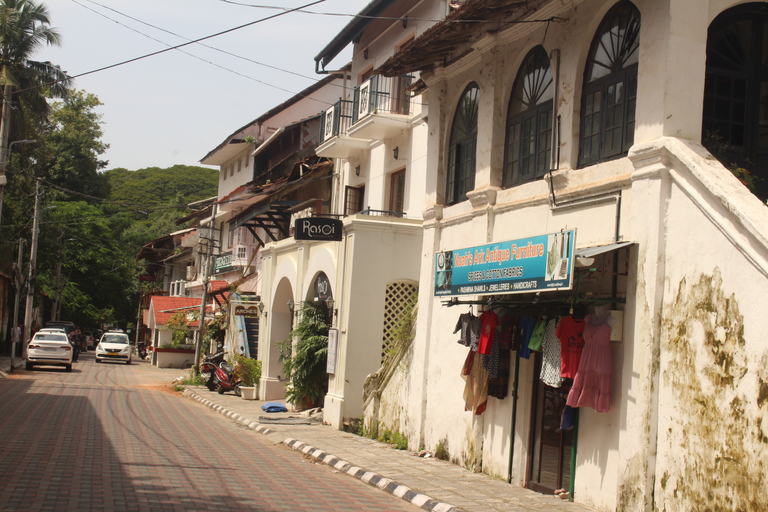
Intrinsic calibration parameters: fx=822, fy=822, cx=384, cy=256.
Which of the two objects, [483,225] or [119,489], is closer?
[119,489]

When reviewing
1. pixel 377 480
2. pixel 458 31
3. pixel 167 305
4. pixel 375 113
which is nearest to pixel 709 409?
pixel 377 480

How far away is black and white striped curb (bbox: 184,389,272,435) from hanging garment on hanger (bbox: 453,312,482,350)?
20.7ft

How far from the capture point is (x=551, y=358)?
10508 millimetres

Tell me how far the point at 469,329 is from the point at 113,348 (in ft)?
125

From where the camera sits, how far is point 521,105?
41.5ft

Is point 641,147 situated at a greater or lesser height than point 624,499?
greater

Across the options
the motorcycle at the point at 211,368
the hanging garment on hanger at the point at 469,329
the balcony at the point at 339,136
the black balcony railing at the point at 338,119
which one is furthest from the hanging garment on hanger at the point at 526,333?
the motorcycle at the point at 211,368

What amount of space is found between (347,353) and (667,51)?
36.1 ft

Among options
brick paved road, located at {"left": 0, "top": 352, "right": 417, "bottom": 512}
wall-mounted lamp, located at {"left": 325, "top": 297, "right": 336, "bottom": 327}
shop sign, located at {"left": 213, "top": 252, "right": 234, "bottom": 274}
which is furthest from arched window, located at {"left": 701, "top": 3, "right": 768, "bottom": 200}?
shop sign, located at {"left": 213, "top": 252, "right": 234, "bottom": 274}

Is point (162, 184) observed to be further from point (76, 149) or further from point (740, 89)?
point (740, 89)

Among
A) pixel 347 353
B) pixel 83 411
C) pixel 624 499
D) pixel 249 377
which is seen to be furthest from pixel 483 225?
pixel 249 377

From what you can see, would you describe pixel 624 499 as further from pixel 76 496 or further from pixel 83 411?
pixel 83 411

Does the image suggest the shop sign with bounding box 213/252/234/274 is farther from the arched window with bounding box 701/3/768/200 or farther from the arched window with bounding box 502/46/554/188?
the arched window with bounding box 701/3/768/200

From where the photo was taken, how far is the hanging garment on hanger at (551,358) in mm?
10336
